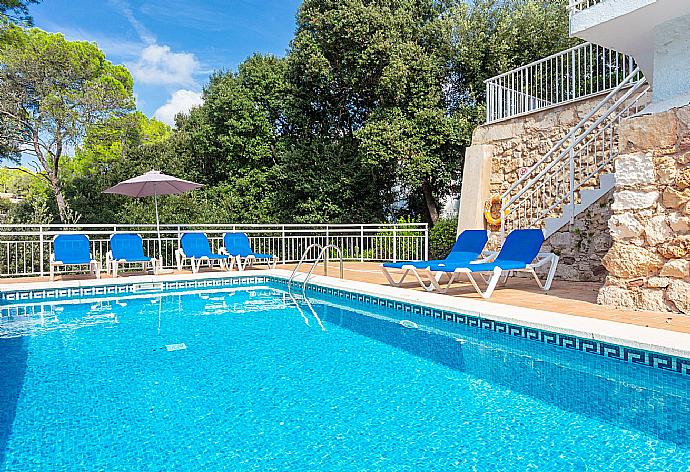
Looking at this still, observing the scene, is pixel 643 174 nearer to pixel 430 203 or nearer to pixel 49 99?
pixel 430 203

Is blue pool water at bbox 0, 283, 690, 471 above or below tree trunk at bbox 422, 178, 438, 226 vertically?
below

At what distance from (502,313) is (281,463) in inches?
129

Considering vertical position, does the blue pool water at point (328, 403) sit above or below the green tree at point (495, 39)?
below

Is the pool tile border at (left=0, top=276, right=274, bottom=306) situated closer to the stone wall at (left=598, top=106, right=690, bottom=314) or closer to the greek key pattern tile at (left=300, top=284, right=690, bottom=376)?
the greek key pattern tile at (left=300, top=284, right=690, bottom=376)

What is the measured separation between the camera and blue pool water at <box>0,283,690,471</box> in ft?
8.38

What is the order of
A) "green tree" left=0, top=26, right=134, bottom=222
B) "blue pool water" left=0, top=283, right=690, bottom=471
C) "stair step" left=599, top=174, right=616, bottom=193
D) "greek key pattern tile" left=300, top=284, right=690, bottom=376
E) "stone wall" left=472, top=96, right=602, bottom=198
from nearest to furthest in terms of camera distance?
1. "blue pool water" left=0, top=283, right=690, bottom=471
2. "greek key pattern tile" left=300, top=284, right=690, bottom=376
3. "stair step" left=599, top=174, right=616, bottom=193
4. "stone wall" left=472, top=96, right=602, bottom=198
5. "green tree" left=0, top=26, right=134, bottom=222

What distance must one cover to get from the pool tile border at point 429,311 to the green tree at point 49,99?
13147 mm

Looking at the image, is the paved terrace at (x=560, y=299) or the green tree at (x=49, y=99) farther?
the green tree at (x=49, y=99)

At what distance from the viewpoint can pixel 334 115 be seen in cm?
1830

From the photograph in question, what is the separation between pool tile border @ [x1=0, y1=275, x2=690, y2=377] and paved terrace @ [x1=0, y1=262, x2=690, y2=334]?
0.53 meters

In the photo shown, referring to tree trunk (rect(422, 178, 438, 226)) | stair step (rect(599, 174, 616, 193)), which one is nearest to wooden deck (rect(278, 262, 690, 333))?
stair step (rect(599, 174, 616, 193))

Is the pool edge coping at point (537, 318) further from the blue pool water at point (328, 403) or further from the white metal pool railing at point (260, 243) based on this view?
the white metal pool railing at point (260, 243)

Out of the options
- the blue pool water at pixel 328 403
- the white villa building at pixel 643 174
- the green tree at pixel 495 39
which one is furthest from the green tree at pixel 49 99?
the white villa building at pixel 643 174

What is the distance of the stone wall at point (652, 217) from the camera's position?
199 inches
